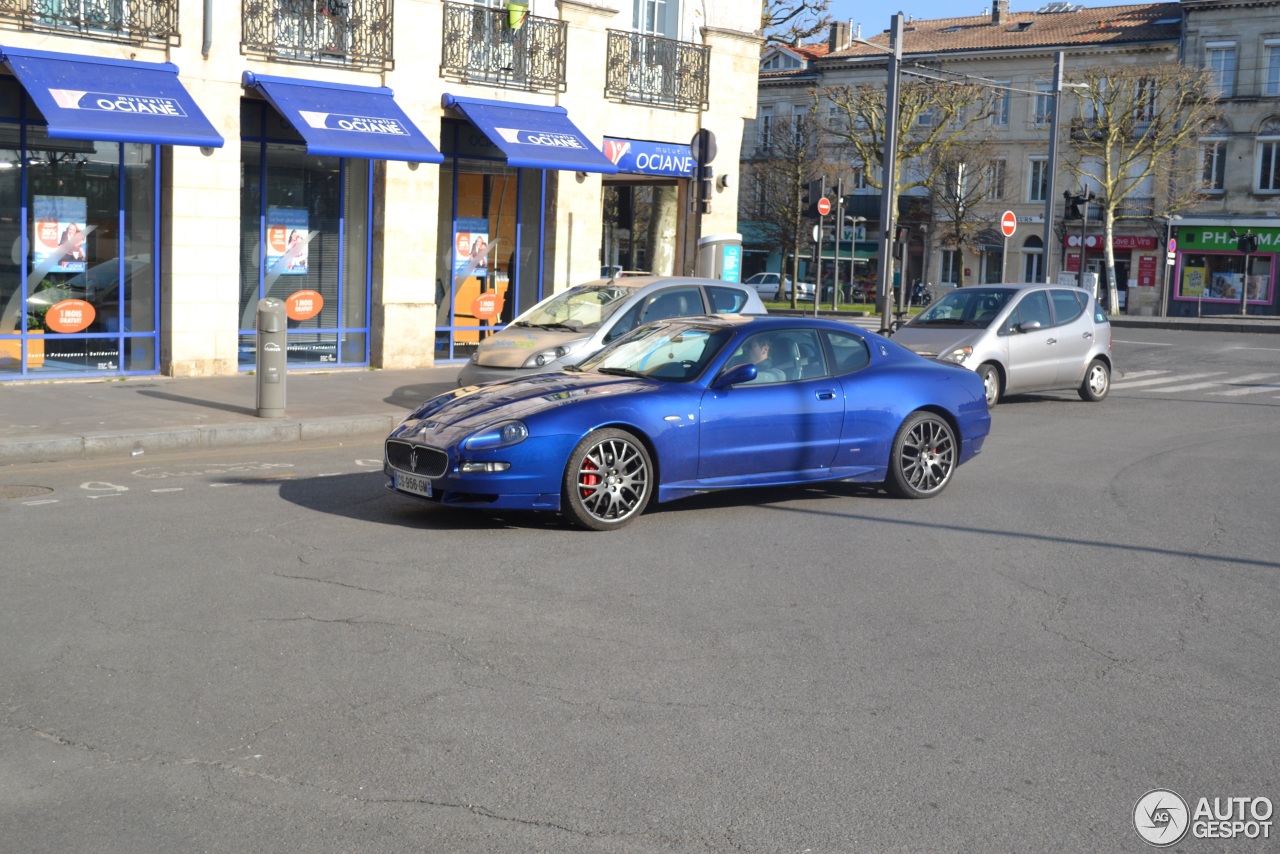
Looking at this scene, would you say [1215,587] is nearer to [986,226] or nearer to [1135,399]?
[1135,399]

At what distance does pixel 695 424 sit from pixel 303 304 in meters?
11.6

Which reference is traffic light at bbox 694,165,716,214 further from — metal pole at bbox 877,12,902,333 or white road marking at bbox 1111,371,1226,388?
→ white road marking at bbox 1111,371,1226,388

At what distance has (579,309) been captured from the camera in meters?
15.8

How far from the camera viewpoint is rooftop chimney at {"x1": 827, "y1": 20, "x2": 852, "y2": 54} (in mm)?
73062

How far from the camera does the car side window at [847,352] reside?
10.0m

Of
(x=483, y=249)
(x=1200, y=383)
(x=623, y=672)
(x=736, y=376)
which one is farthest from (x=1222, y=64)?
(x=623, y=672)

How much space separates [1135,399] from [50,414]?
1398 centimetres

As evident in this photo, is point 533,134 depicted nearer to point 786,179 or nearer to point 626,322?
point 626,322

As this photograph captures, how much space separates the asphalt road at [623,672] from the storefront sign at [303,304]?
360 inches

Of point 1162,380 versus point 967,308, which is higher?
point 967,308

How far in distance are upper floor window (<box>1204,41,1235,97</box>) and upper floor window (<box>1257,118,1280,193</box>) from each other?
217 cm

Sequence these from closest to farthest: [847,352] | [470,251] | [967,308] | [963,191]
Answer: [847,352], [967,308], [470,251], [963,191]

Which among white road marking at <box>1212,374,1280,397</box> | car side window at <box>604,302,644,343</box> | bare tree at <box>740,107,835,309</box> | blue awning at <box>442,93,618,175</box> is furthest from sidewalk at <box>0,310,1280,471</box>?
bare tree at <box>740,107,835,309</box>

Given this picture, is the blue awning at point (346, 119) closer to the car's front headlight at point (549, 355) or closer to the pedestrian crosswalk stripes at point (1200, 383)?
the car's front headlight at point (549, 355)
